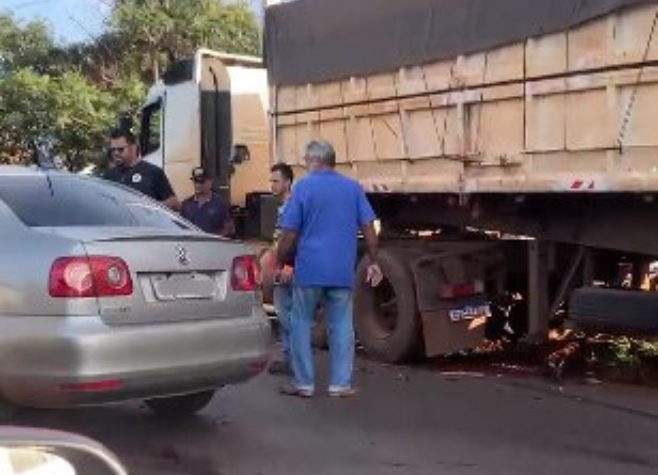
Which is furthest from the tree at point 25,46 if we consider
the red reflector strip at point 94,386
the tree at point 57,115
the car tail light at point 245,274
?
the red reflector strip at point 94,386

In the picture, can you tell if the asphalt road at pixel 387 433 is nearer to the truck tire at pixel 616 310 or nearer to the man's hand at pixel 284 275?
the truck tire at pixel 616 310

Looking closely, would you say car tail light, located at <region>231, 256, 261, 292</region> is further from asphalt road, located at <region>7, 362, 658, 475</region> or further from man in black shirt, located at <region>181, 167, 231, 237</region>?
man in black shirt, located at <region>181, 167, 231, 237</region>

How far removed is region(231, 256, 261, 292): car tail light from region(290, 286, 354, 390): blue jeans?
1.13m

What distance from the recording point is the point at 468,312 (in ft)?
29.6

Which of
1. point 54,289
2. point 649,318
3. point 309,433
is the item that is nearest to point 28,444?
point 54,289

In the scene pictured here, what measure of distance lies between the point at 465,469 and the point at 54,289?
222 cm

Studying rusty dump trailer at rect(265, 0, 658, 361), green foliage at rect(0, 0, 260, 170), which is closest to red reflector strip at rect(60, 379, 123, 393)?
rusty dump trailer at rect(265, 0, 658, 361)

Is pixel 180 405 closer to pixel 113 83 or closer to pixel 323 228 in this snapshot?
pixel 323 228

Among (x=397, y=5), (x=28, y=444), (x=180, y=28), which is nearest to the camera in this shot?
(x=28, y=444)

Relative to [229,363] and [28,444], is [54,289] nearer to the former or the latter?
[229,363]

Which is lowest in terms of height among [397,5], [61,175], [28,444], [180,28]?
[28,444]

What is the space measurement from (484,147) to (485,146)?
0.7 inches

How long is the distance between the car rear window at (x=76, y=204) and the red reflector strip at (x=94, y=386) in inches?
35.1

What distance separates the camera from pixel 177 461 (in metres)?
5.67
